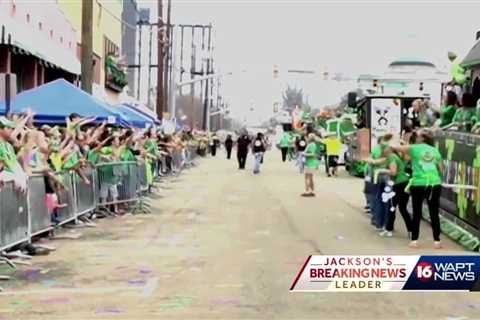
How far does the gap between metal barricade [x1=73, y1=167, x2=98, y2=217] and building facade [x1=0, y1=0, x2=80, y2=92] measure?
6.40 meters

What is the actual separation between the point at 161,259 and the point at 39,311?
3596mm

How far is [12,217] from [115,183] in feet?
22.5

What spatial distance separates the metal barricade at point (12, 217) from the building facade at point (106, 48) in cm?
2934

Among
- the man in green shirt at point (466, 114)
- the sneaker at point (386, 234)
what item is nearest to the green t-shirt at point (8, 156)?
the sneaker at point (386, 234)

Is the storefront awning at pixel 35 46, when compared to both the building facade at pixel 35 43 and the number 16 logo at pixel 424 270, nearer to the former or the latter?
the building facade at pixel 35 43

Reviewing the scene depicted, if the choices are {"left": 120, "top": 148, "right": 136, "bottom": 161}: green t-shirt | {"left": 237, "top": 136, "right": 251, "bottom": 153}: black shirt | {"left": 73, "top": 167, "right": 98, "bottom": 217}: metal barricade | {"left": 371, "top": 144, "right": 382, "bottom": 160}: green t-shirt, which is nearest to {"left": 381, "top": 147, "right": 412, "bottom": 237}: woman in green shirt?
{"left": 371, "top": 144, "right": 382, "bottom": 160}: green t-shirt

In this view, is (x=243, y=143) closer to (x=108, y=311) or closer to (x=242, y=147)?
(x=242, y=147)

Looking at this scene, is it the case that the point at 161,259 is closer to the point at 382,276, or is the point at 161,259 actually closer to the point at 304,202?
the point at 382,276

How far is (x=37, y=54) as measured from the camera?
27438mm

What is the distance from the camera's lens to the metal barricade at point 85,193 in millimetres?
16484

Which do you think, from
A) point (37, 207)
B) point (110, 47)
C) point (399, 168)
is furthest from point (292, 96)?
point (37, 207)

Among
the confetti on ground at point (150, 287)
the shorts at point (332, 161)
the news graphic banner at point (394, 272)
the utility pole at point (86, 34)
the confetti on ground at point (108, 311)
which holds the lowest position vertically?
the confetti on ground at point (150, 287)

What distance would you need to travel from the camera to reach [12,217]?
39.5 feet

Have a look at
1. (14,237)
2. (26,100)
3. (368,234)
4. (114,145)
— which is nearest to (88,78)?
(26,100)
